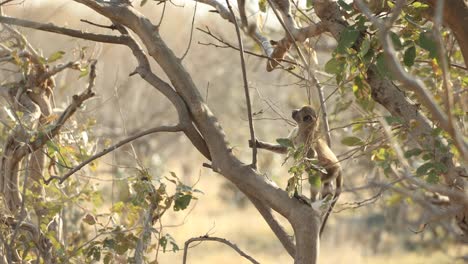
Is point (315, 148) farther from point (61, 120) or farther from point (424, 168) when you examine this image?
point (61, 120)

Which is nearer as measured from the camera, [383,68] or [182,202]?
[383,68]

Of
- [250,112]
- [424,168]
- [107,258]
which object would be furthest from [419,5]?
[107,258]

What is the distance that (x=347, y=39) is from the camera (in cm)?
279

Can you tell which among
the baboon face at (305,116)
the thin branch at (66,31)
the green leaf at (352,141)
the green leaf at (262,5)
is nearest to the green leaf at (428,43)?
the green leaf at (352,141)

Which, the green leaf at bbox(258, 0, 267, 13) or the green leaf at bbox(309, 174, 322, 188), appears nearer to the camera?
the green leaf at bbox(309, 174, 322, 188)

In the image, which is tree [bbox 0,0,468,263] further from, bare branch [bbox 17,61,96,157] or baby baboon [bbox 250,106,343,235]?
baby baboon [bbox 250,106,343,235]

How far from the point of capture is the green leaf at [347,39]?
9.13 ft

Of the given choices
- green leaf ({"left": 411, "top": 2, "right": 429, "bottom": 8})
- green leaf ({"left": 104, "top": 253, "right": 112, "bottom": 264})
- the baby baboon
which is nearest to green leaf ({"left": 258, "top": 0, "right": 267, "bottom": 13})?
the baby baboon

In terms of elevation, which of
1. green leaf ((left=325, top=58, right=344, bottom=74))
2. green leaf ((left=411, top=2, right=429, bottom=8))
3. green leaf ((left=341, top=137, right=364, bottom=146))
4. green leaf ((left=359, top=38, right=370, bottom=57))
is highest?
green leaf ((left=411, top=2, right=429, bottom=8))

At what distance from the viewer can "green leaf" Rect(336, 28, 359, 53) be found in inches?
110

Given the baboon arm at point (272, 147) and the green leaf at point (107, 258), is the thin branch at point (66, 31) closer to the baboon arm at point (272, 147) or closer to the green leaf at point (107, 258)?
the baboon arm at point (272, 147)

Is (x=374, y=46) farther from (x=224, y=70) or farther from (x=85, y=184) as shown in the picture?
(x=224, y=70)

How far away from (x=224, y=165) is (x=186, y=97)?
1.08ft

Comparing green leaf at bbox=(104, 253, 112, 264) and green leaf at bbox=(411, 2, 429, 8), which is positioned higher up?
green leaf at bbox=(411, 2, 429, 8)
